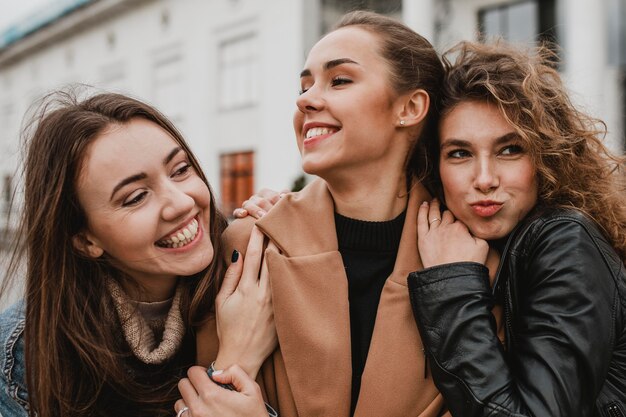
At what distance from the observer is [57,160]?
7.36 feet

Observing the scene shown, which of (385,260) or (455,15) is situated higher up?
(455,15)

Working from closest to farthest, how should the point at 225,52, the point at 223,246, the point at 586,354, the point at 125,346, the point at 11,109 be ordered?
the point at 586,354 < the point at 125,346 < the point at 223,246 < the point at 225,52 < the point at 11,109

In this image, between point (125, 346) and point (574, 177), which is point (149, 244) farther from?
point (574, 177)

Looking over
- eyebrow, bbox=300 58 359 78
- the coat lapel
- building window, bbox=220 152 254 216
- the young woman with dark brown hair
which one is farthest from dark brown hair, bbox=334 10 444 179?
building window, bbox=220 152 254 216

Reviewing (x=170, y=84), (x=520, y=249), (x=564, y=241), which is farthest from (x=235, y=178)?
(x=564, y=241)

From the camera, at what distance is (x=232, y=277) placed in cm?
239

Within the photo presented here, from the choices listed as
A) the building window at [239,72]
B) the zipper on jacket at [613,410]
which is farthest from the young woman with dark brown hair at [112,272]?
the building window at [239,72]

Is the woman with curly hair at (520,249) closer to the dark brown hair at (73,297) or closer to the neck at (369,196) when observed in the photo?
the neck at (369,196)

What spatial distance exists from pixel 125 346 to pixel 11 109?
33.0 m

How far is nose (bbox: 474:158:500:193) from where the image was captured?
7.09 ft

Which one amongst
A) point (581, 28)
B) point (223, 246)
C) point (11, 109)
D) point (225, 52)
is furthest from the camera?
point (11, 109)

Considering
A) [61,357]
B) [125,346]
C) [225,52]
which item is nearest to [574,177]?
[125,346]

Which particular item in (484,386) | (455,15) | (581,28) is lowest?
(484,386)

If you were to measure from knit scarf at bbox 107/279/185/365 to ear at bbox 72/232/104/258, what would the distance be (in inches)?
5.3
